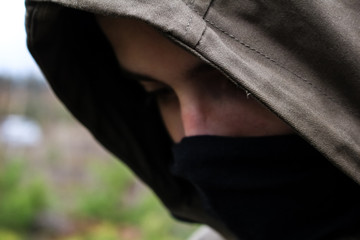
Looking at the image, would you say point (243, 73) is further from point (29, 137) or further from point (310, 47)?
point (29, 137)

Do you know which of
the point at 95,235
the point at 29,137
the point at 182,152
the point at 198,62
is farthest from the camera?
the point at 29,137

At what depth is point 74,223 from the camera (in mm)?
5883

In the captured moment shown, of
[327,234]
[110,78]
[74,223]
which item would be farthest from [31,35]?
[74,223]

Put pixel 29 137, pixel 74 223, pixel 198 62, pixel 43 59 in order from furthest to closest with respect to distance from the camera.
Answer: pixel 29 137, pixel 74 223, pixel 43 59, pixel 198 62

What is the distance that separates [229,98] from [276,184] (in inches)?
9.6

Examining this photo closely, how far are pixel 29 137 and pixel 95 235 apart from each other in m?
11.3

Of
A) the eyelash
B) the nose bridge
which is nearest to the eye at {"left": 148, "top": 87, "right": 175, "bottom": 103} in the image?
the eyelash

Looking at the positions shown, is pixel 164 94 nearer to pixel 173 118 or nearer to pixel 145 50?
pixel 173 118

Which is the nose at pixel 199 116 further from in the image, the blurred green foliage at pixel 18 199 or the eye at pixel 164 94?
the blurred green foliage at pixel 18 199

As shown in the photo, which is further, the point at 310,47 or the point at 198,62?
the point at 198,62

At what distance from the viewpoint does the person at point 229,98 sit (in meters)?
0.95

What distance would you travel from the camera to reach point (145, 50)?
4.28 ft

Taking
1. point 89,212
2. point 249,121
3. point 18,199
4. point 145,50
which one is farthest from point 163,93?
point 89,212

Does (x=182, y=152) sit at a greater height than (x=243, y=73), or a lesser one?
lesser
